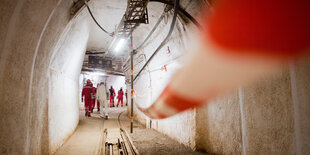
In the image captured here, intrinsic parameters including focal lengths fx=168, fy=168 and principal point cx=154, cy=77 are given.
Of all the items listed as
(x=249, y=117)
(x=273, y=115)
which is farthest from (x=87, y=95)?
(x=273, y=115)

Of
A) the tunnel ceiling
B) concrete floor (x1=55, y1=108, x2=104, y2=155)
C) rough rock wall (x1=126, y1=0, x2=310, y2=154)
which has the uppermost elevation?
the tunnel ceiling

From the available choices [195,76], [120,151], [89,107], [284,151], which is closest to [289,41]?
[284,151]

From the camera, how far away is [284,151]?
1904 mm

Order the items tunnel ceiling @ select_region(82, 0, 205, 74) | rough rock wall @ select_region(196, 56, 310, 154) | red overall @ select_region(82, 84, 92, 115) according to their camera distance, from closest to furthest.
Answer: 1. rough rock wall @ select_region(196, 56, 310, 154)
2. tunnel ceiling @ select_region(82, 0, 205, 74)
3. red overall @ select_region(82, 84, 92, 115)

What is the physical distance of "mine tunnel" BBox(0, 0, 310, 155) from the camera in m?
1.64

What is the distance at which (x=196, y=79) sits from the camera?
3.75 meters

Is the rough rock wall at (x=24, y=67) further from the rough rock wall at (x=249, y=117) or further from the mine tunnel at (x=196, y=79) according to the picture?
the rough rock wall at (x=249, y=117)

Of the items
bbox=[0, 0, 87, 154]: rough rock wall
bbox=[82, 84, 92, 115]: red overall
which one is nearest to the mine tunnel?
bbox=[0, 0, 87, 154]: rough rock wall

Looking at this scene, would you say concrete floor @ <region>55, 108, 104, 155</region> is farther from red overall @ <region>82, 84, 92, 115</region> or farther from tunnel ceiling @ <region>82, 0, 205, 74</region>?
tunnel ceiling @ <region>82, 0, 205, 74</region>

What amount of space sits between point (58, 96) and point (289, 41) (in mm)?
4386

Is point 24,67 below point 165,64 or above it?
below

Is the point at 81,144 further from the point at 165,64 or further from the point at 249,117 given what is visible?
the point at 249,117

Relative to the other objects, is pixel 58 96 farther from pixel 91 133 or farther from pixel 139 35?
pixel 139 35

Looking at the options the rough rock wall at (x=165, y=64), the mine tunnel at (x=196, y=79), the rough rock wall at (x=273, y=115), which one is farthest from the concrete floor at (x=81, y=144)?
the rough rock wall at (x=273, y=115)
